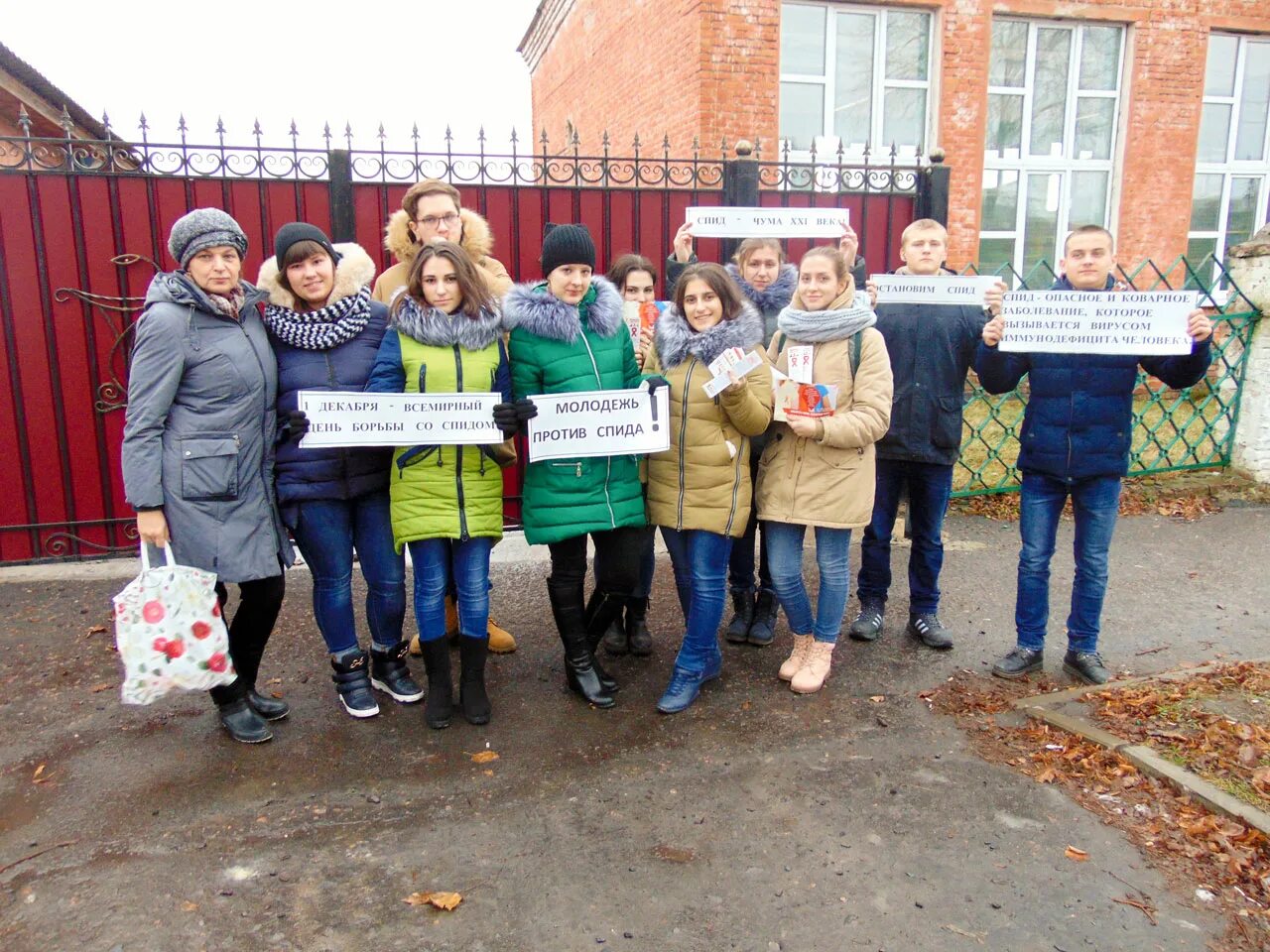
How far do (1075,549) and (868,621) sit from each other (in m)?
1.08

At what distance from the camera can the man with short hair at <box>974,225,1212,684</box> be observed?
376cm

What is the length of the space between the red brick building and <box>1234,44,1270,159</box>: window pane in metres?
0.02

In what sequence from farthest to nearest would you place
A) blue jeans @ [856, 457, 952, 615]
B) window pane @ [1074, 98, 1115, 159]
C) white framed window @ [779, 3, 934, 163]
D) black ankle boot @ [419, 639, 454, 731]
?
window pane @ [1074, 98, 1115, 159] → white framed window @ [779, 3, 934, 163] → blue jeans @ [856, 457, 952, 615] → black ankle boot @ [419, 639, 454, 731]

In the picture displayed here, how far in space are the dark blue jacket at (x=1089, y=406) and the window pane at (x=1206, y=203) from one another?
10.7 m

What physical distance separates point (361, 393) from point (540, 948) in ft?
6.59

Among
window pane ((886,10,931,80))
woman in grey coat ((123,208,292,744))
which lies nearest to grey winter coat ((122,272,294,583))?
woman in grey coat ((123,208,292,744))

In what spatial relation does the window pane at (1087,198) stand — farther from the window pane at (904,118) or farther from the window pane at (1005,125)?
the window pane at (904,118)

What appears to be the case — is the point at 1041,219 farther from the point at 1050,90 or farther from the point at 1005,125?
the point at 1050,90

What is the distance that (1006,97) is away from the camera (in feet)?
37.0

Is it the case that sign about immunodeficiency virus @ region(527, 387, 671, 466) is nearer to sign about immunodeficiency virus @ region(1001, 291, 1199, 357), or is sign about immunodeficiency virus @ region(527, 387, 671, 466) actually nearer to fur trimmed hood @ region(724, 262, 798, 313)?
fur trimmed hood @ region(724, 262, 798, 313)

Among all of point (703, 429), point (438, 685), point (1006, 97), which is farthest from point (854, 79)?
point (438, 685)

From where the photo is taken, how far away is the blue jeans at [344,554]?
3488mm

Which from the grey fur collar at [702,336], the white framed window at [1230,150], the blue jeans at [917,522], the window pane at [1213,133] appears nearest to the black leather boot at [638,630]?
the blue jeans at [917,522]

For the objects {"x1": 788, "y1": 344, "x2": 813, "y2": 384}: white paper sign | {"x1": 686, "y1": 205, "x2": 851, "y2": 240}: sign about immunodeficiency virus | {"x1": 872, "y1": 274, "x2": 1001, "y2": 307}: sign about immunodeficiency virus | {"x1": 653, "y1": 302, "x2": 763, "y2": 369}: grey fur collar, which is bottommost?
{"x1": 788, "y1": 344, "x2": 813, "y2": 384}: white paper sign
